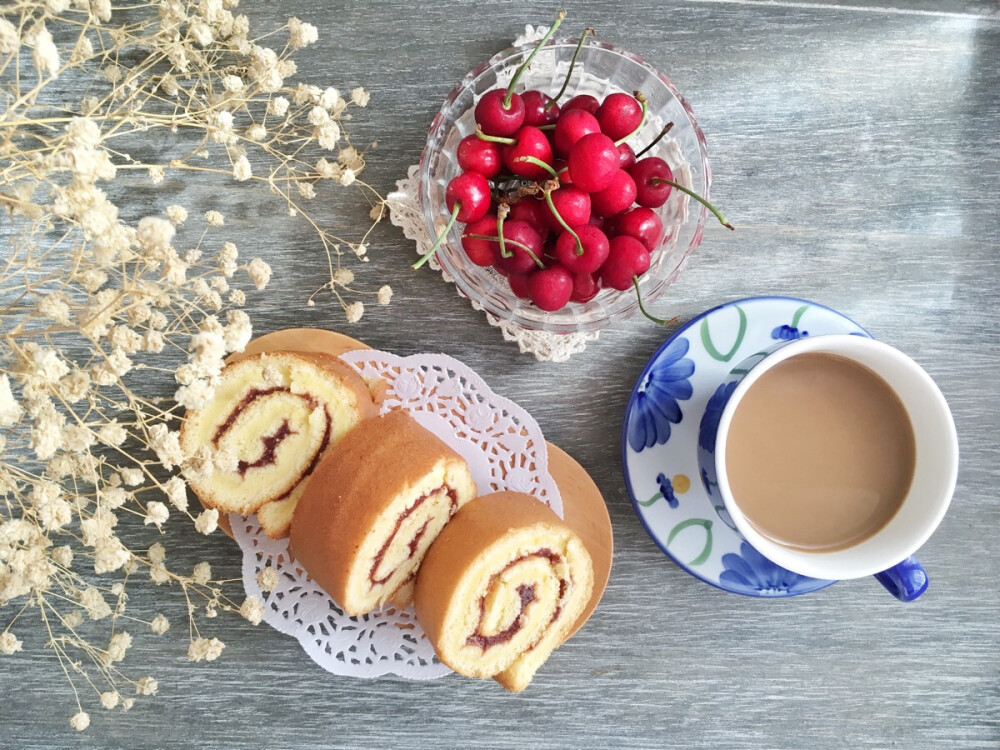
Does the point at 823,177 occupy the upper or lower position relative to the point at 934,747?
upper

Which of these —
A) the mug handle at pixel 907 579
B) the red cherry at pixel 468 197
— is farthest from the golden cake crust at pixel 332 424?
the mug handle at pixel 907 579

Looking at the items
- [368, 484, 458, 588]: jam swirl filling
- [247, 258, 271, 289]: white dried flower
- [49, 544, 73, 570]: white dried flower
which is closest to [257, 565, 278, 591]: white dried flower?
[368, 484, 458, 588]: jam swirl filling

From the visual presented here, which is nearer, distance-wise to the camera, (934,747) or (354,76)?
(354,76)

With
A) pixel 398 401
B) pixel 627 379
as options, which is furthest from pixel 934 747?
pixel 398 401

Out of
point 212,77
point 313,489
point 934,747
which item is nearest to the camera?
point 313,489

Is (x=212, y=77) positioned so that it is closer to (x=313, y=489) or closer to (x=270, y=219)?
(x=270, y=219)

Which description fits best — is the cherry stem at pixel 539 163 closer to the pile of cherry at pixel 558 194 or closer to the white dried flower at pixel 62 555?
the pile of cherry at pixel 558 194

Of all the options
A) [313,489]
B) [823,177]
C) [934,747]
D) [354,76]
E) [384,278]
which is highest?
[354,76]

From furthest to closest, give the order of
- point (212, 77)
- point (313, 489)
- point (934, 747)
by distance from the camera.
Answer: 1. point (934, 747)
2. point (212, 77)
3. point (313, 489)
